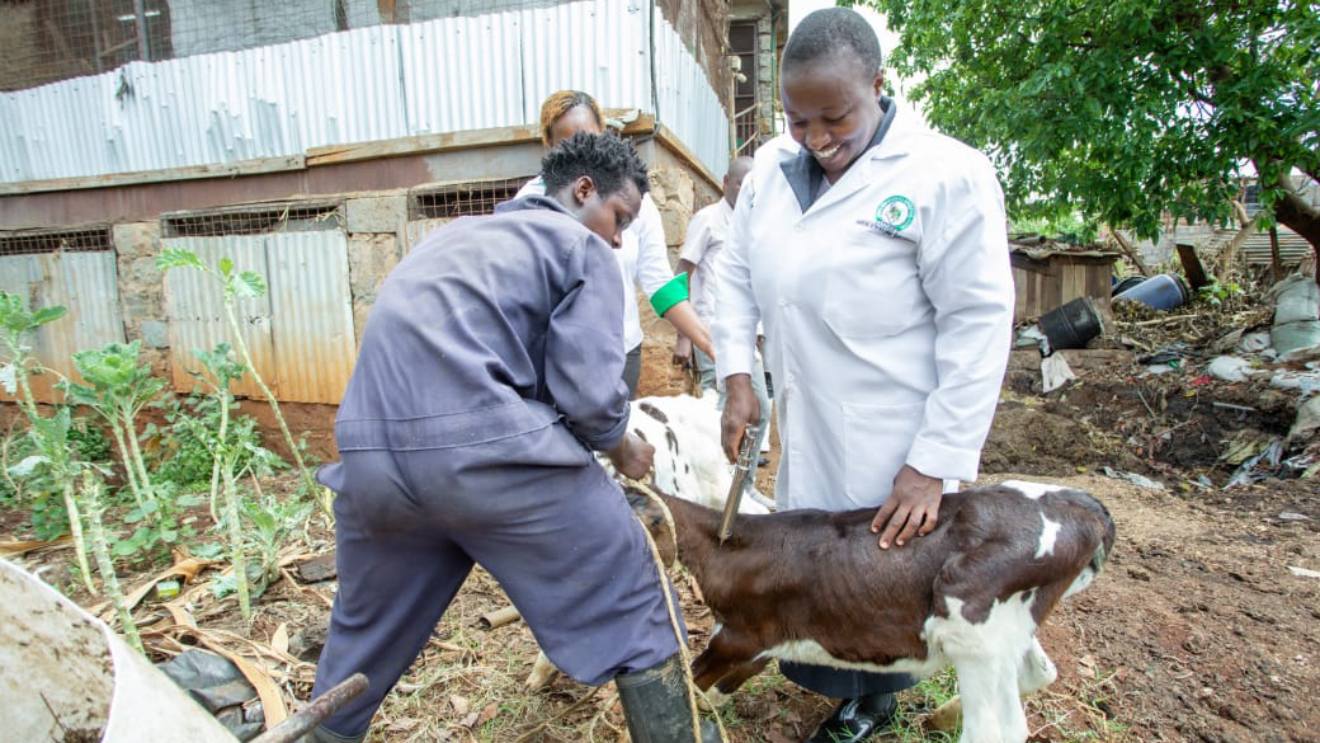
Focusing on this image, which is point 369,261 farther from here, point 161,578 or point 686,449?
point 686,449

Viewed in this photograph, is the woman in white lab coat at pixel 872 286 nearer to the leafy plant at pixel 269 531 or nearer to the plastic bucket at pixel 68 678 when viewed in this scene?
the plastic bucket at pixel 68 678

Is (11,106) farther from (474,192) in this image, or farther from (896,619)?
(896,619)

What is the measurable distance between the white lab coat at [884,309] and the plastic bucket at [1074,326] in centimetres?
939

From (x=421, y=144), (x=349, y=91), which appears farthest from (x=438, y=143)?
(x=349, y=91)

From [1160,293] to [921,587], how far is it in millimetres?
13662

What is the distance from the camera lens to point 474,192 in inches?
235

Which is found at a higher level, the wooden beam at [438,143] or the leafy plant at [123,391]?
the wooden beam at [438,143]

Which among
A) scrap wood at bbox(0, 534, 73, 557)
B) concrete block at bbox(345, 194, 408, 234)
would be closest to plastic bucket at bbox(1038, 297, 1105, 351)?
concrete block at bbox(345, 194, 408, 234)

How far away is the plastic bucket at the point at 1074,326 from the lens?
10.4m

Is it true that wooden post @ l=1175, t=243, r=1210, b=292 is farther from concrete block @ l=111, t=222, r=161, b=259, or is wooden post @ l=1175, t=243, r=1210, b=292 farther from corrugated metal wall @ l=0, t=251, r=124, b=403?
corrugated metal wall @ l=0, t=251, r=124, b=403

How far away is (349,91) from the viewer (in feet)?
20.0

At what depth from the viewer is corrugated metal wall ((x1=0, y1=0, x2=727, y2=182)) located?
5.57 m

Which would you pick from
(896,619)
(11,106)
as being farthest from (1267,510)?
(11,106)

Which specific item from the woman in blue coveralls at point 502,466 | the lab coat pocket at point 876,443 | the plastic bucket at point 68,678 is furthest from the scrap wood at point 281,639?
the lab coat pocket at point 876,443
